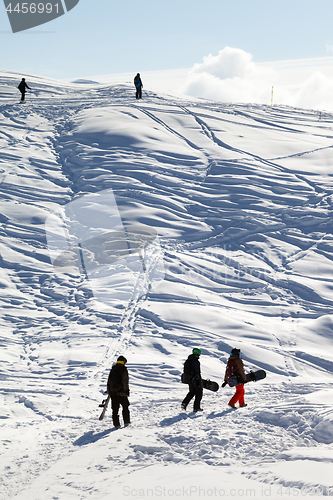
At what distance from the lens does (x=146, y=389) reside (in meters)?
10.1

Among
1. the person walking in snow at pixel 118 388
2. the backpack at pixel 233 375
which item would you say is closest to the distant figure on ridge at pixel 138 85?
the backpack at pixel 233 375

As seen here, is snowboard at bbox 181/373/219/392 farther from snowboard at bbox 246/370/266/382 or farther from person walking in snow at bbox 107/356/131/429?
person walking in snow at bbox 107/356/131/429

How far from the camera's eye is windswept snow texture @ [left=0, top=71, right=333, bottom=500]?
5668mm

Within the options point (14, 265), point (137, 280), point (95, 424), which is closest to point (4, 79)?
point (14, 265)

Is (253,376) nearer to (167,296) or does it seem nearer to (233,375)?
(233,375)

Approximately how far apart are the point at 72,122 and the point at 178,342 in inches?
642

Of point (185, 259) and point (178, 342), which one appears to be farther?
point (185, 259)

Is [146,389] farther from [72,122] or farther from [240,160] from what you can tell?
[72,122]

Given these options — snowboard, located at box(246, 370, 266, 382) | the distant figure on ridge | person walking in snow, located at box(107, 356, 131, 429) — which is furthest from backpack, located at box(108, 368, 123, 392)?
the distant figure on ridge

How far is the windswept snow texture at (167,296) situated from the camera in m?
5.67

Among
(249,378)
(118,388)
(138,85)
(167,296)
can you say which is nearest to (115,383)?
(118,388)

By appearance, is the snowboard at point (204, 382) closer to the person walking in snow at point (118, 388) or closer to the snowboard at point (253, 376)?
the snowboard at point (253, 376)

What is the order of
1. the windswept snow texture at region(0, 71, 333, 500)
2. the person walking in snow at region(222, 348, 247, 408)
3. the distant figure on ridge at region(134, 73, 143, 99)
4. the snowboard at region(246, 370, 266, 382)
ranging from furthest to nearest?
the distant figure on ridge at region(134, 73, 143, 99)
the snowboard at region(246, 370, 266, 382)
the person walking in snow at region(222, 348, 247, 408)
the windswept snow texture at region(0, 71, 333, 500)

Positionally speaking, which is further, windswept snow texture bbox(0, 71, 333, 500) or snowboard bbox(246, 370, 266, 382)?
snowboard bbox(246, 370, 266, 382)
